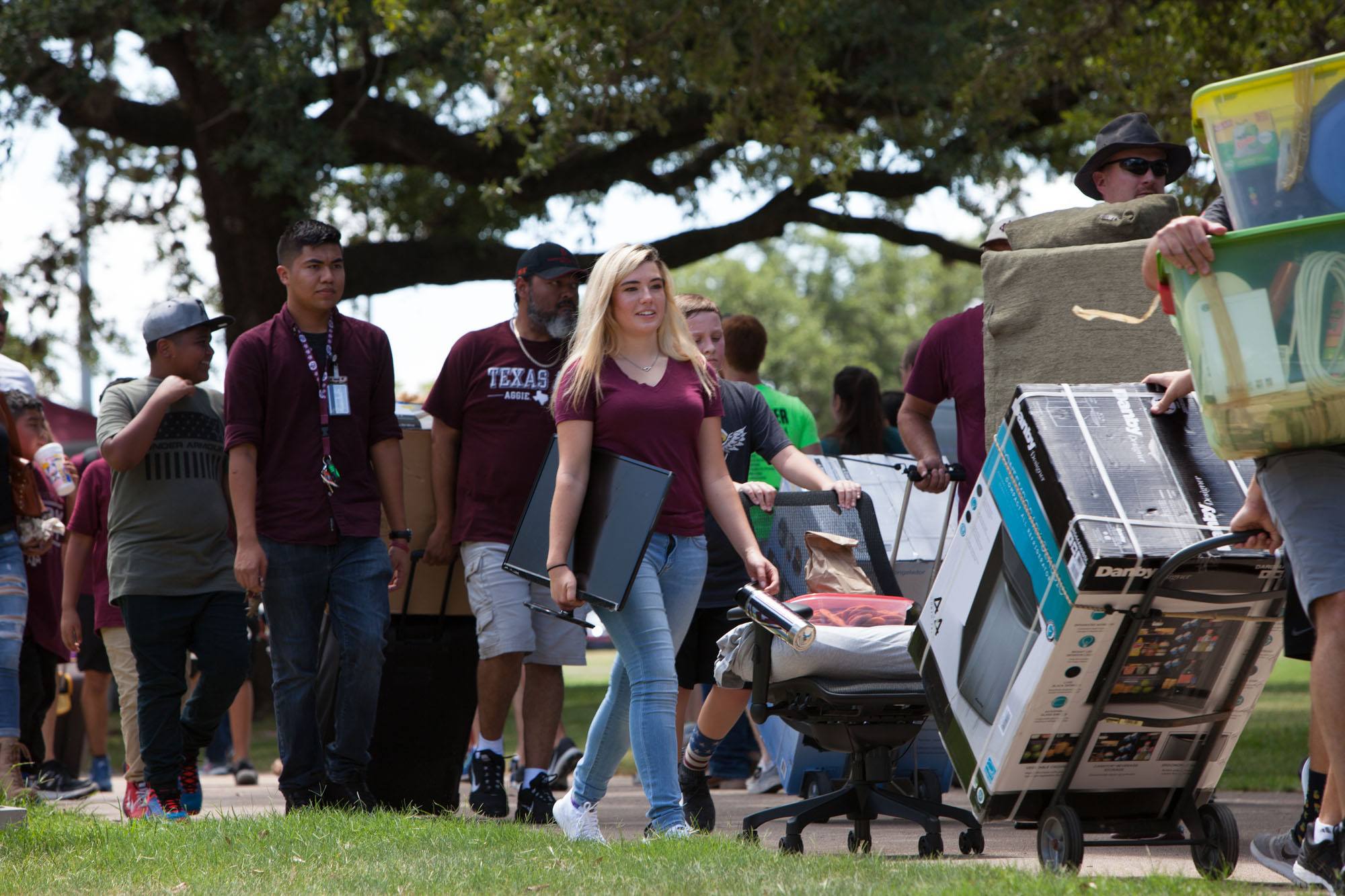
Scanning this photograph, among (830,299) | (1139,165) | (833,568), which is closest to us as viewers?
(1139,165)

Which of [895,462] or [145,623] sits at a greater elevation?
[895,462]

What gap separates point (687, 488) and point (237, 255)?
34.6ft

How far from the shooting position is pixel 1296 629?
414 cm

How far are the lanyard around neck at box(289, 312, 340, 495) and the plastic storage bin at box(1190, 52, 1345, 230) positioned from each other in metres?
3.78

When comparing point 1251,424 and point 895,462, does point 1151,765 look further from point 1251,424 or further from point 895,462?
point 895,462

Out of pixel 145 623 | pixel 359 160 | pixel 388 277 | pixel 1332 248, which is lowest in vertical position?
pixel 145 623

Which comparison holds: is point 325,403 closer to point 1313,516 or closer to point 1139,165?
point 1139,165

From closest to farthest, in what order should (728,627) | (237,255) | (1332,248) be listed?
(1332,248), (728,627), (237,255)

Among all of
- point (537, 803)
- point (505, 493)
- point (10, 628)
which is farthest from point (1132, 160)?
point (10, 628)

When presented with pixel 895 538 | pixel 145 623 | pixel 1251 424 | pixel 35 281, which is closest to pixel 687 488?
pixel 895 538

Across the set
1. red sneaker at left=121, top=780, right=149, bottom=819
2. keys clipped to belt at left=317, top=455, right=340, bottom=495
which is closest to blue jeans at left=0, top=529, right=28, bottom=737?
red sneaker at left=121, top=780, right=149, bottom=819

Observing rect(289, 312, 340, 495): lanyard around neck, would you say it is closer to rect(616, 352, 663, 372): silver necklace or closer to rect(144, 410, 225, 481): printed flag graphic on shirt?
rect(144, 410, 225, 481): printed flag graphic on shirt

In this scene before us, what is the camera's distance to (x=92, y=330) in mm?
17406

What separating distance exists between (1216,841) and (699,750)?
2.23 m
